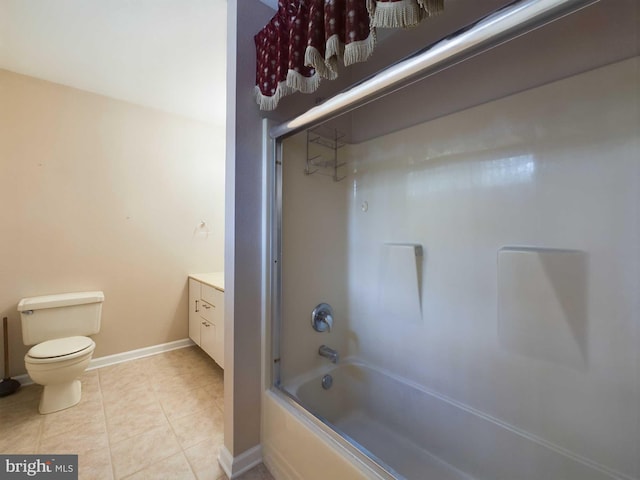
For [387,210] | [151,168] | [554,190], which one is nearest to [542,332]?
[554,190]

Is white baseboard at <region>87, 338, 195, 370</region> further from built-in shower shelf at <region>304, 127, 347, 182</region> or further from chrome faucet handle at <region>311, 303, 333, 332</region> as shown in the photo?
built-in shower shelf at <region>304, 127, 347, 182</region>

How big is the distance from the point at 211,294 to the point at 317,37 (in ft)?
6.35

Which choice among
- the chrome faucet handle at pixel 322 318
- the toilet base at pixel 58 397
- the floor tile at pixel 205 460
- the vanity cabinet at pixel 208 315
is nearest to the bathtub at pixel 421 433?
the chrome faucet handle at pixel 322 318

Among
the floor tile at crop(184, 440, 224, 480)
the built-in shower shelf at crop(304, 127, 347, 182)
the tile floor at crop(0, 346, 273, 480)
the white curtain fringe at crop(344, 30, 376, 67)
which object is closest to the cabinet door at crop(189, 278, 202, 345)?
the tile floor at crop(0, 346, 273, 480)

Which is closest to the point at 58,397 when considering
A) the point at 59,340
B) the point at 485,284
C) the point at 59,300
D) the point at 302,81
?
the point at 59,340

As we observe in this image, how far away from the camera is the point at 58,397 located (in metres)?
1.80

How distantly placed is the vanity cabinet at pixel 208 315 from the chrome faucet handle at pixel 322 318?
770mm

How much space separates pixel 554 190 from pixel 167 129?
3057mm

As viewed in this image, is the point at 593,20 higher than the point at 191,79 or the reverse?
the reverse

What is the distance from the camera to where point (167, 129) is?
8.68 feet

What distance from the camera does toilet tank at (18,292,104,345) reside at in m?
1.93

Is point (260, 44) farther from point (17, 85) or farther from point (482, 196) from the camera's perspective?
point (17, 85)

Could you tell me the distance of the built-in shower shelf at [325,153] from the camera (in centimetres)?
172

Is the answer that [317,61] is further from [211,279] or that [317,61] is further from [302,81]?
[211,279]
